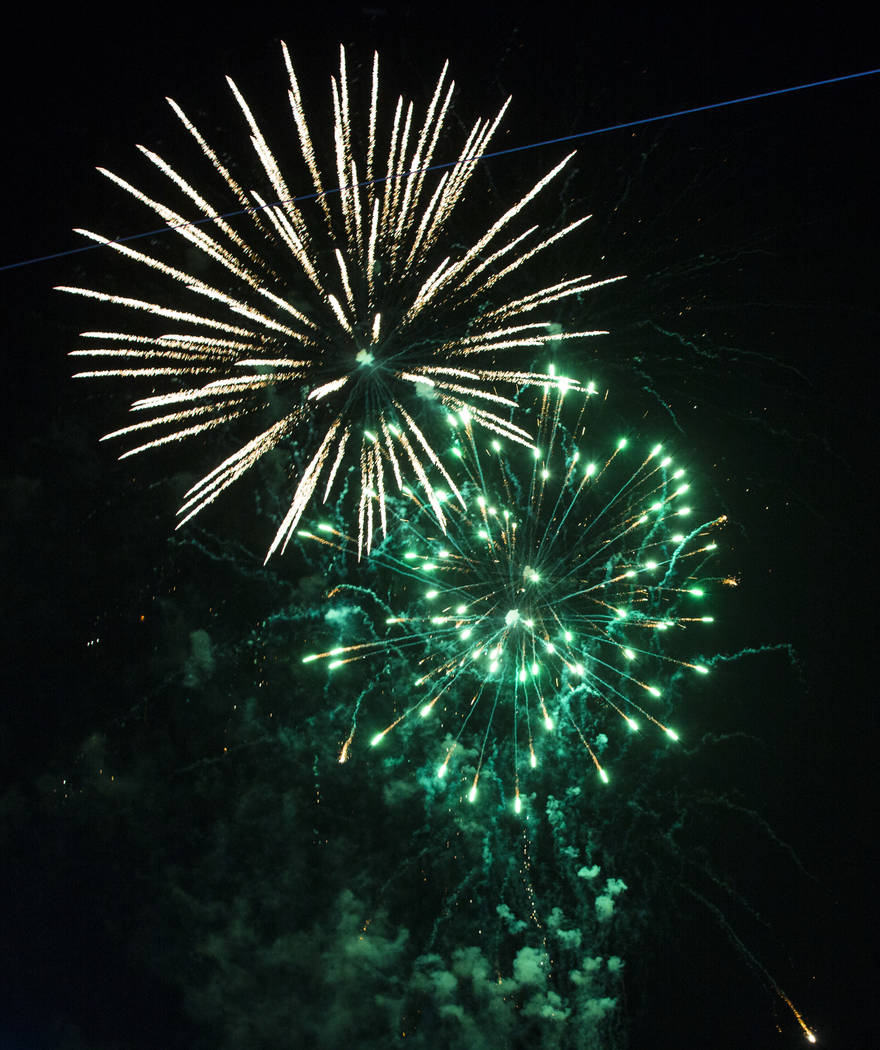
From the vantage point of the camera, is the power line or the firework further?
the firework

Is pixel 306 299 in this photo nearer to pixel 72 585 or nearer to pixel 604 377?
pixel 604 377

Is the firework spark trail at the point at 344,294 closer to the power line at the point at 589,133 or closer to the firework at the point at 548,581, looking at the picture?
the power line at the point at 589,133

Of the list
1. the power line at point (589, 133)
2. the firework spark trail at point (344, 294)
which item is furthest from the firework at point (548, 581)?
the power line at point (589, 133)

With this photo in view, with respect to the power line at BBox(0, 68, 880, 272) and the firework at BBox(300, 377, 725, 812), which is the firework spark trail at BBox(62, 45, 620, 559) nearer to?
the power line at BBox(0, 68, 880, 272)

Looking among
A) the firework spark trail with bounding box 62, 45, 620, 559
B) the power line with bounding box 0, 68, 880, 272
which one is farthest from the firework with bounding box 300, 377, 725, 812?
the power line with bounding box 0, 68, 880, 272

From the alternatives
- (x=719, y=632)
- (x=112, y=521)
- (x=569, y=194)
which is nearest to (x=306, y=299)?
(x=569, y=194)
